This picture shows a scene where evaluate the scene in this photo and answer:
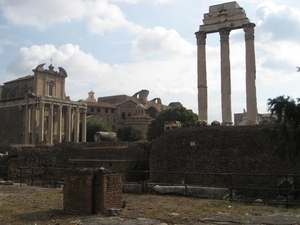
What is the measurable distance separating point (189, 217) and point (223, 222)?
94cm

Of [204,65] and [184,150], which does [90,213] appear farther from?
[204,65]

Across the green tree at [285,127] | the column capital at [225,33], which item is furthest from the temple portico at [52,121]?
the green tree at [285,127]

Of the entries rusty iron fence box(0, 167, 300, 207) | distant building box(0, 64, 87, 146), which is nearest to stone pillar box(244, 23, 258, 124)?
rusty iron fence box(0, 167, 300, 207)

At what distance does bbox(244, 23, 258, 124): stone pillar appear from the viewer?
25.3 meters

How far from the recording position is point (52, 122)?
58375 millimetres

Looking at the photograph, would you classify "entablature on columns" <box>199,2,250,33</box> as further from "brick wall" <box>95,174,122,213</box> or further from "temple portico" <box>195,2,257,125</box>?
"brick wall" <box>95,174,122,213</box>

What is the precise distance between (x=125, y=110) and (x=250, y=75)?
192 ft

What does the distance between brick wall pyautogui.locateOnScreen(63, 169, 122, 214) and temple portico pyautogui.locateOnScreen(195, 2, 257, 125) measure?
52.7 feet

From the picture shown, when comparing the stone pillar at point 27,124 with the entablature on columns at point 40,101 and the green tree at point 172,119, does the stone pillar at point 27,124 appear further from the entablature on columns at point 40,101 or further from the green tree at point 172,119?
the green tree at point 172,119

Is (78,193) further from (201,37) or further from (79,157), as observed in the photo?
(201,37)

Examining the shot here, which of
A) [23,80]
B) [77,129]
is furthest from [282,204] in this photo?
[23,80]

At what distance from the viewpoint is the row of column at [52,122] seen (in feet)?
188

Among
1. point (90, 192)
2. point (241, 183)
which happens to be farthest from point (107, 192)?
point (241, 183)

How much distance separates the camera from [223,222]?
8531 mm
